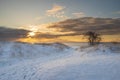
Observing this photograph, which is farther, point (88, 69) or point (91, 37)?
point (91, 37)

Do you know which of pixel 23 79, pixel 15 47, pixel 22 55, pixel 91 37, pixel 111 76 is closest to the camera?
pixel 111 76

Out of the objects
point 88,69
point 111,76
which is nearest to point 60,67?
point 88,69

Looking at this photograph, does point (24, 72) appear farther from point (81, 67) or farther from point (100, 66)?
point (100, 66)

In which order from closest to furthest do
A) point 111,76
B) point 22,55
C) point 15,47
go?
1. point 111,76
2. point 22,55
3. point 15,47

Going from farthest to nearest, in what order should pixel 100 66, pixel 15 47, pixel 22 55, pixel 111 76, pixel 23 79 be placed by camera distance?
pixel 15 47, pixel 22 55, pixel 100 66, pixel 23 79, pixel 111 76

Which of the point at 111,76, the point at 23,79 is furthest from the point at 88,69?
the point at 23,79

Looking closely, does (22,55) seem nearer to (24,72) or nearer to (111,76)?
(24,72)

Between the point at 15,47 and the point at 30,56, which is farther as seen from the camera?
the point at 15,47

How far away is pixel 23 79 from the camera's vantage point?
2342cm

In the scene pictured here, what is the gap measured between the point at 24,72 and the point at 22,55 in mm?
17690

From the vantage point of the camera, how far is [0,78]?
24.7 m

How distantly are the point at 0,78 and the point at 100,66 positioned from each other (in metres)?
13.7

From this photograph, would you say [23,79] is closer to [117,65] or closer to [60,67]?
[60,67]

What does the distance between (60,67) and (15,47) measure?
2447 cm
